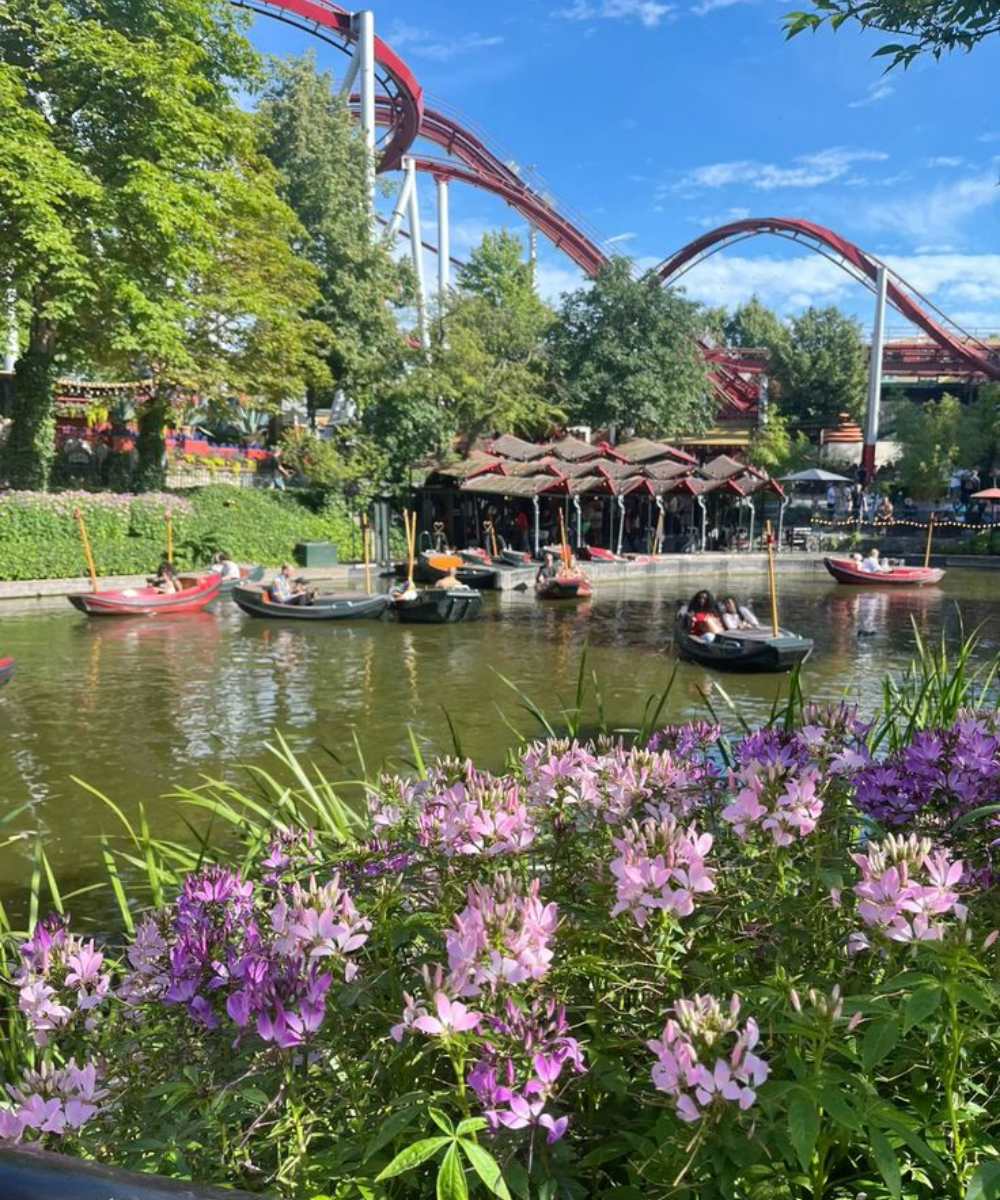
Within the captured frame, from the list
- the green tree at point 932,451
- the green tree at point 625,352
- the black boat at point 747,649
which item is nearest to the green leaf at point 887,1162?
the black boat at point 747,649

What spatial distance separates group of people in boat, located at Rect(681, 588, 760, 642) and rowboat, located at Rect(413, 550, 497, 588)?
1089 cm

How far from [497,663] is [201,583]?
27.1 feet

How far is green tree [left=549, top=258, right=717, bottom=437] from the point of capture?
40156mm

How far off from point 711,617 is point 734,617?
22.9 inches

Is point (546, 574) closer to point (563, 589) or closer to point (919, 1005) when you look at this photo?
point (563, 589)

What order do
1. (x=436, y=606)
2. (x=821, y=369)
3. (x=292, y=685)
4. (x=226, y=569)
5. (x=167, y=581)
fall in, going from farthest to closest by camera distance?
(x=821, y=369) → (x=226, y=569) → (x=167, y=581) → (x=436, y=606) → (x=292, y=685)

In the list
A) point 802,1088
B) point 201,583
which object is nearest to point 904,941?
point 802,1088

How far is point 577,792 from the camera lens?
2.15 metres

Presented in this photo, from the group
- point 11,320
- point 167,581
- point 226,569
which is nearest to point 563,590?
point 226,569

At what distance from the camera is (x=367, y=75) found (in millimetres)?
32844

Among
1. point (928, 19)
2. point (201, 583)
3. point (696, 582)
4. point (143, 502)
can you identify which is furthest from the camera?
point (696, 582)

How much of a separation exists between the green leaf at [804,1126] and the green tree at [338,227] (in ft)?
102

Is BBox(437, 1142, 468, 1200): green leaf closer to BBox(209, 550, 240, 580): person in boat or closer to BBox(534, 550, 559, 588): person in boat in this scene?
BBox(209, 550, 240, 580): person in boat

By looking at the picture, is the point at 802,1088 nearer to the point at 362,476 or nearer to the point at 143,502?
the point at 143,502
